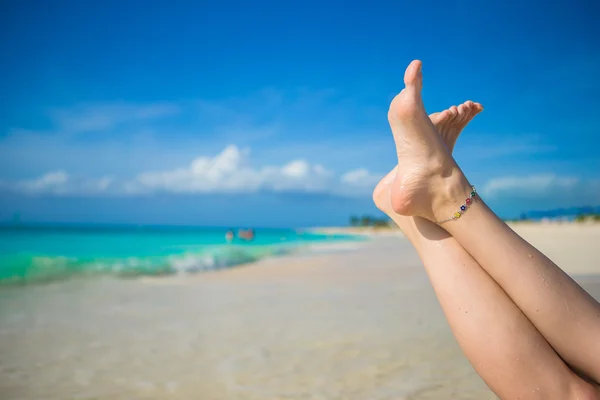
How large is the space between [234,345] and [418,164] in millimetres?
2299

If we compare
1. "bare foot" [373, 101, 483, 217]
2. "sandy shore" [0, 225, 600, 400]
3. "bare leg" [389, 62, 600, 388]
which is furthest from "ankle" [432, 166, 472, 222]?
"sandy shore" [0, 225, 600, 400]

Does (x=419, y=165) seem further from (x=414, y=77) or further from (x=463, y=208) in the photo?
(x=414, y=77)

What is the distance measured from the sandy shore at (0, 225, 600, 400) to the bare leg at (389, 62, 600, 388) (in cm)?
123

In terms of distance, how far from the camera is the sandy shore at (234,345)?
94.9 inches

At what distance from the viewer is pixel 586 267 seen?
7.57 m

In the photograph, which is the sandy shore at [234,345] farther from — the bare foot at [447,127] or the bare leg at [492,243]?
the bare leg at [492,243]

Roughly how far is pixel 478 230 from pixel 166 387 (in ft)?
6.31

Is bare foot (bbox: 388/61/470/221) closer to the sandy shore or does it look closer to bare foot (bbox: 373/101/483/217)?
bare foot (bbox: 373/101/483/217)

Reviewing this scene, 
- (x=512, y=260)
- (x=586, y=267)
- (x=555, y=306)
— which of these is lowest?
(x=586, y=267)

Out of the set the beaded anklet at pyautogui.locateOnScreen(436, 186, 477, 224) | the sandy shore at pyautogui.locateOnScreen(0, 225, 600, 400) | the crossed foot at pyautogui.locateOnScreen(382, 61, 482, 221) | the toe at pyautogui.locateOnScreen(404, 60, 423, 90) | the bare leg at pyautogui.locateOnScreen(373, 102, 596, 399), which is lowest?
the sandy shore at pyautogui.locateOnScreen(0, 225, 600, 400)

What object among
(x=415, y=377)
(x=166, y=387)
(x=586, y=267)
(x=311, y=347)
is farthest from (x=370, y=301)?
(x=586, y=267)

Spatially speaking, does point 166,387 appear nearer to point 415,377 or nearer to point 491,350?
point 415,377

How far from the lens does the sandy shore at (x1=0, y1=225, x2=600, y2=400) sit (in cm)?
241

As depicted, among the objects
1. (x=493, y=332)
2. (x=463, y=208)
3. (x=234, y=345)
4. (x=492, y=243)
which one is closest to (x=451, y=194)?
(x=463, y=208)
